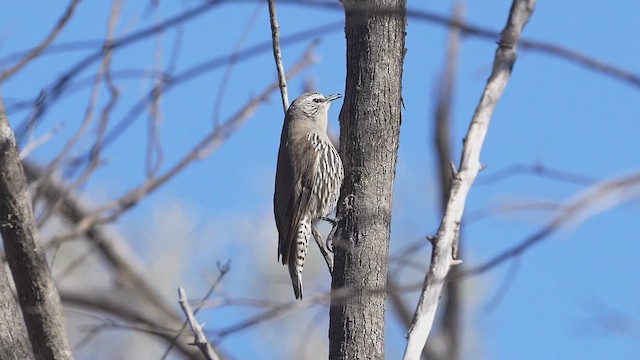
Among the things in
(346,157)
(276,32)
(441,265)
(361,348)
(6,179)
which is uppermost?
(276,32)

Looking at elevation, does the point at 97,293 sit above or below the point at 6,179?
above

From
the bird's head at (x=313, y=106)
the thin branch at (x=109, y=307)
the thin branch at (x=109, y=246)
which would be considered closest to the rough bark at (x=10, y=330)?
the thin branch at (x=109, y=307)

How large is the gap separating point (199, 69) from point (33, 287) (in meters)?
1.46

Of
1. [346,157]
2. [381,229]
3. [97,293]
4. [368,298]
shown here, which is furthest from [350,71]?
[97,293]

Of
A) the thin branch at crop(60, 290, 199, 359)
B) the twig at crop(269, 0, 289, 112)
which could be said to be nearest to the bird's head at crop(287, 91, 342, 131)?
the thin branch at crop(60, 290, 199, 359)

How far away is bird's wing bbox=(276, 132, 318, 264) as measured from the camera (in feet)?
16.3

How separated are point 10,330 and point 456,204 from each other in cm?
136

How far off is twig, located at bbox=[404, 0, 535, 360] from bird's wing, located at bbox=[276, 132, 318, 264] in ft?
6.09

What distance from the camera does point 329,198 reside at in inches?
178

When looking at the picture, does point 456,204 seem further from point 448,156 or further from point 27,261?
point 27,261

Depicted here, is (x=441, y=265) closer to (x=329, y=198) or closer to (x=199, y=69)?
(x=199, y=69)

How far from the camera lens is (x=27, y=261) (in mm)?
3195

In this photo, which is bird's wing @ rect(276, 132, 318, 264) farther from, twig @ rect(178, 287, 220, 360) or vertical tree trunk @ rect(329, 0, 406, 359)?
twig @ rect(178, 287, 220, 360)

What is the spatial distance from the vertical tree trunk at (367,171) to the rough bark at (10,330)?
35.6 inches
